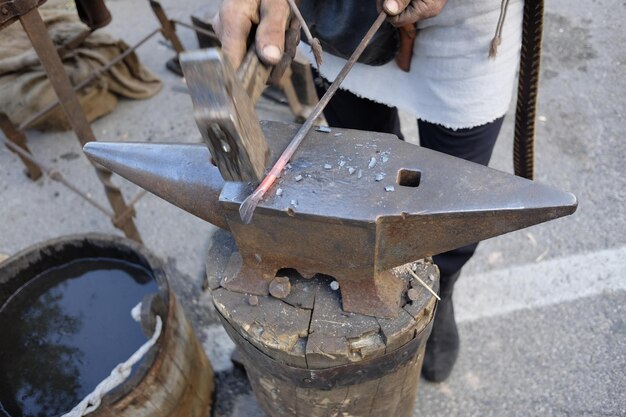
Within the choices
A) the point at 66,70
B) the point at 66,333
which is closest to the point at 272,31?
the point at 66,333

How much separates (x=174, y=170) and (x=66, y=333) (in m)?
1.02

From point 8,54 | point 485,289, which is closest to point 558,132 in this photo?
Result: point 485,289

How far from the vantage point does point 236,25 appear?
1100mm

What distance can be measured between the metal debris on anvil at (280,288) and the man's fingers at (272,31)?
1.54 feet

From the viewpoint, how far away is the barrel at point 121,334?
57.4 inches

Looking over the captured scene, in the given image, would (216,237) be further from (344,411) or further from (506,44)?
(506,44)

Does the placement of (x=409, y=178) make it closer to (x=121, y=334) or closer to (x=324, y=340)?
(x=324, y=340)

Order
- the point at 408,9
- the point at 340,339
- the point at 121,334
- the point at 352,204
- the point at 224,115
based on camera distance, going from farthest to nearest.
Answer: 1. the point at 121,334
2. the point at 408,9
3. the point at 340,339
4. the point at 352,204
5. the point at 224,115

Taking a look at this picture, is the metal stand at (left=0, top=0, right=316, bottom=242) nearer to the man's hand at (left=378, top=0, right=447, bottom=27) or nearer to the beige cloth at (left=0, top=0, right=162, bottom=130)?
the beige cloth at (left=0, top=0, right=162, bottom=130)

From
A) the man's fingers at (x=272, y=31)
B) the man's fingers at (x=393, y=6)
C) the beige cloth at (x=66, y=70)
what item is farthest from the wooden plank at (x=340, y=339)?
the beige cloth at (x=66, y=70)

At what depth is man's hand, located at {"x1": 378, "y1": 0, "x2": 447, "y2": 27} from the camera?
3.71ft

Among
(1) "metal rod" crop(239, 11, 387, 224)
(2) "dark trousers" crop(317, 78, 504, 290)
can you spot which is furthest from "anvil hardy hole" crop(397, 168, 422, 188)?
(2) "dark trousers" crop(317, 78, 504, 290)

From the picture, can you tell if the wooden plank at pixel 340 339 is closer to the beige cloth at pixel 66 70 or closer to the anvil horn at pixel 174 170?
the anvil horn at pixel 174 170

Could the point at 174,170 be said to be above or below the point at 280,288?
above
